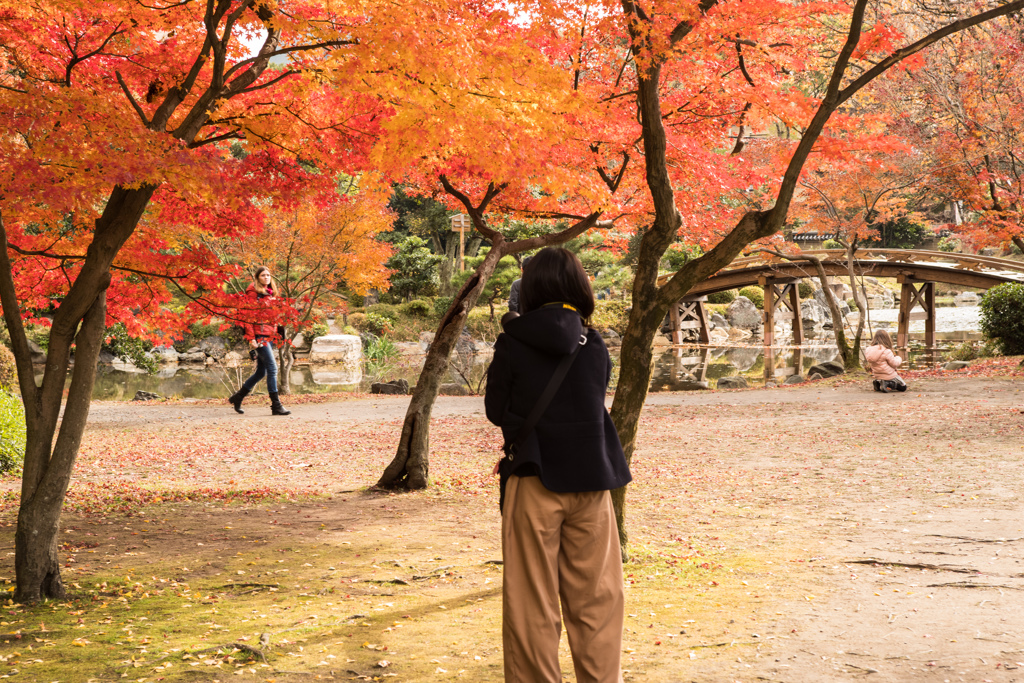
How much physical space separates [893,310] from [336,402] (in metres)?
30.0

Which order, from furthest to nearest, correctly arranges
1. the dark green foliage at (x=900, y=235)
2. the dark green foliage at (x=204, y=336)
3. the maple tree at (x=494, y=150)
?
the dark green foliage at (x=900, y=235) → the dark green foliage at (x=204, y=336) → the maple tree at (x=494, y=150)

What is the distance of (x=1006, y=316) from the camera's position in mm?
16516

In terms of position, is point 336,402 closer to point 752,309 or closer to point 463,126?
point 463,126

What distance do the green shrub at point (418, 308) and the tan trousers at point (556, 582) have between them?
2396 cm

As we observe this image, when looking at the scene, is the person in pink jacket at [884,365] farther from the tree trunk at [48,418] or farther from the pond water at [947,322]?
the pond water at [947,322]

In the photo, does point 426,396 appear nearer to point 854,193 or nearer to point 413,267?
point 854,193

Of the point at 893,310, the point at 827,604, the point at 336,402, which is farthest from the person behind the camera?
the point at 893,310

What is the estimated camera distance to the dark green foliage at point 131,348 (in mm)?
20891

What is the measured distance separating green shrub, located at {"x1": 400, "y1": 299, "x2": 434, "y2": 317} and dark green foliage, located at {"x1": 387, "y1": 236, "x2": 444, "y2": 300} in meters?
0.57

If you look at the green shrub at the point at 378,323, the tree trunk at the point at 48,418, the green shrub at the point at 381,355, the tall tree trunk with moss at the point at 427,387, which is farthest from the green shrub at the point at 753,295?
the tree trunk at the point at 48,418

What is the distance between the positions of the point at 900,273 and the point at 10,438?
20.1 m

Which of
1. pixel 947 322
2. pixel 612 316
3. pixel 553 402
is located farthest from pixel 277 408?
pixel 947 322

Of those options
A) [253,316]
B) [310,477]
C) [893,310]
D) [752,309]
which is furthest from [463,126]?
[893,310]

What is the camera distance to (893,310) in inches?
1415
